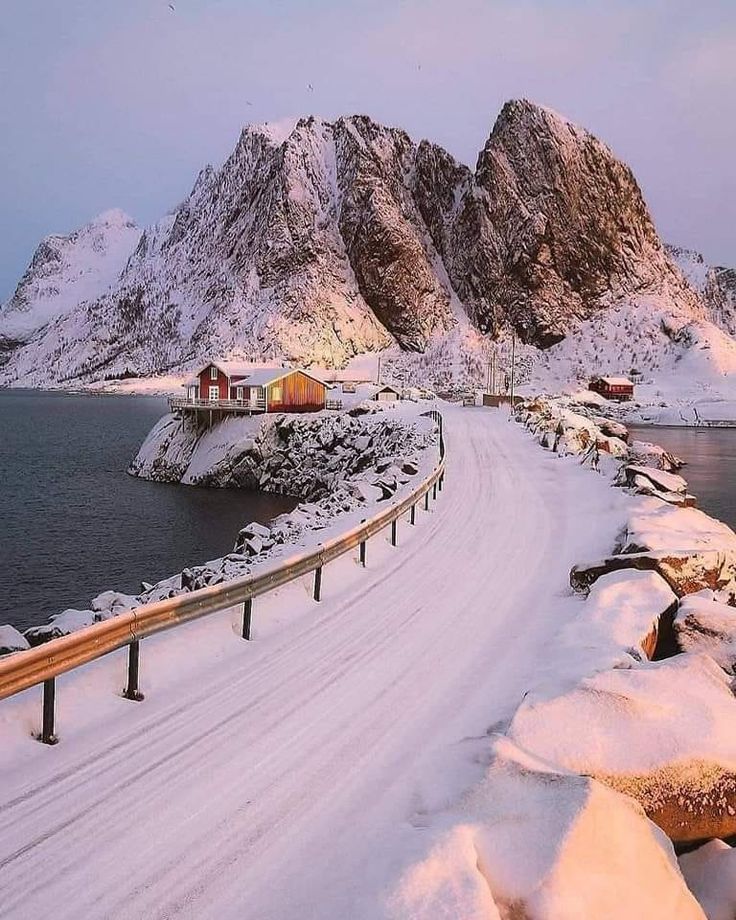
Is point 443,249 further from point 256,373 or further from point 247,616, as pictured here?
point 247,616

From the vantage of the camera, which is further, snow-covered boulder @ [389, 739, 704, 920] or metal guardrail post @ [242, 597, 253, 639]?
metal guardrail post @ [242, 597, 253, 639]

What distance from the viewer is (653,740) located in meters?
5.71

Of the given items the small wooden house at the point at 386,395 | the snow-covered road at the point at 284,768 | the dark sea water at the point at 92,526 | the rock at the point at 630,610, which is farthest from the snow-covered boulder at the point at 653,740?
the small wooden house at the point at 386,395

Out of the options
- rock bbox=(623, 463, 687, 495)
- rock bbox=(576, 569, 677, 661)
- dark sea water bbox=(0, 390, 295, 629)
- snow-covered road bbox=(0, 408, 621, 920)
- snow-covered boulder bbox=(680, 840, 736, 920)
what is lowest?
dark sea water bbox=(0, 390, 295, 629)

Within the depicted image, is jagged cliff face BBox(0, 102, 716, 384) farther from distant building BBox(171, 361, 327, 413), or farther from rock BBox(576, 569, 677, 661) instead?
rock BBox(576, 569, 677, 661)

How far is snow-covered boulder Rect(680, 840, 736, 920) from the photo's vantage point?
4914 mm

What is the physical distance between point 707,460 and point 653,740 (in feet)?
195

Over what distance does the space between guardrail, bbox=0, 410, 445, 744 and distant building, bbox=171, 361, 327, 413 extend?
150 ft

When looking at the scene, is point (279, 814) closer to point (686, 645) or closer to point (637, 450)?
point (686, 645)

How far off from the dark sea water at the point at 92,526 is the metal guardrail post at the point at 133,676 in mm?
15848

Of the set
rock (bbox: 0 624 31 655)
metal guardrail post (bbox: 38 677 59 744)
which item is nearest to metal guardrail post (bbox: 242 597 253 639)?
metal guardrail post (bbox: 38 677 59 744)

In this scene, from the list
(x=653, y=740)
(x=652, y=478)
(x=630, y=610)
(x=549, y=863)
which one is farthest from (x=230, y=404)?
(x=549, y=863)

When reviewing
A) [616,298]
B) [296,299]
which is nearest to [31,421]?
[296,299]

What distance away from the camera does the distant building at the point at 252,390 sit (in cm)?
5650
